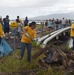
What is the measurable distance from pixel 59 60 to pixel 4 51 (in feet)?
13.7

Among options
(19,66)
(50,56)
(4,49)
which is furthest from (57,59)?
(4,49)

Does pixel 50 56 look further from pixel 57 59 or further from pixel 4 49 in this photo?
pixel 4 49

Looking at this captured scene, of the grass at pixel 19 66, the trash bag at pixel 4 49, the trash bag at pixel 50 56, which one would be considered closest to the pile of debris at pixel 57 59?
the trash bag at pixel 50 56

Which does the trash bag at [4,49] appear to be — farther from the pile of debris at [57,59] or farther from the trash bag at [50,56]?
the trash bag at [50,56]

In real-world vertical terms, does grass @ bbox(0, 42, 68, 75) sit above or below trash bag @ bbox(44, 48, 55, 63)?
below

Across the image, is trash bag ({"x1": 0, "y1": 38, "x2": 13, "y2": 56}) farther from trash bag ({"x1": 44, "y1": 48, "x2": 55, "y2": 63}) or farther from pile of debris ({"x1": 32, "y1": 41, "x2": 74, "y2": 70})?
trash bag ({"x1": 44, "y1": 48, "x2": 55, "y2": 63})

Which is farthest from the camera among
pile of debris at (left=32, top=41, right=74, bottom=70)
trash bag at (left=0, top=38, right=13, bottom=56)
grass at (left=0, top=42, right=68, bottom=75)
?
trash bag at (left=0, top=38, right=13, bottom=56)

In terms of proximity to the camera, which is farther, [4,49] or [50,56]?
[4,49]

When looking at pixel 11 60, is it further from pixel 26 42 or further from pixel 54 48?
pixel 54 48

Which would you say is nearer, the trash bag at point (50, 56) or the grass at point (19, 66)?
the grass at point (19, 66)

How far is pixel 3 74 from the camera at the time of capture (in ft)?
33.0

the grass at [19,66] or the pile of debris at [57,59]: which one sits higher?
the pile of debris at [57,59]

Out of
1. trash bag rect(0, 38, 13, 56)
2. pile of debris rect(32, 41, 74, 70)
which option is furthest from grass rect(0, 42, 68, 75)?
trash bag rect(0, 38, 13, 56)

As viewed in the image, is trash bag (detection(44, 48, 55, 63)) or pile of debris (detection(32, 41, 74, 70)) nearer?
pile of debris (detection(32, 41, 74, 70))
